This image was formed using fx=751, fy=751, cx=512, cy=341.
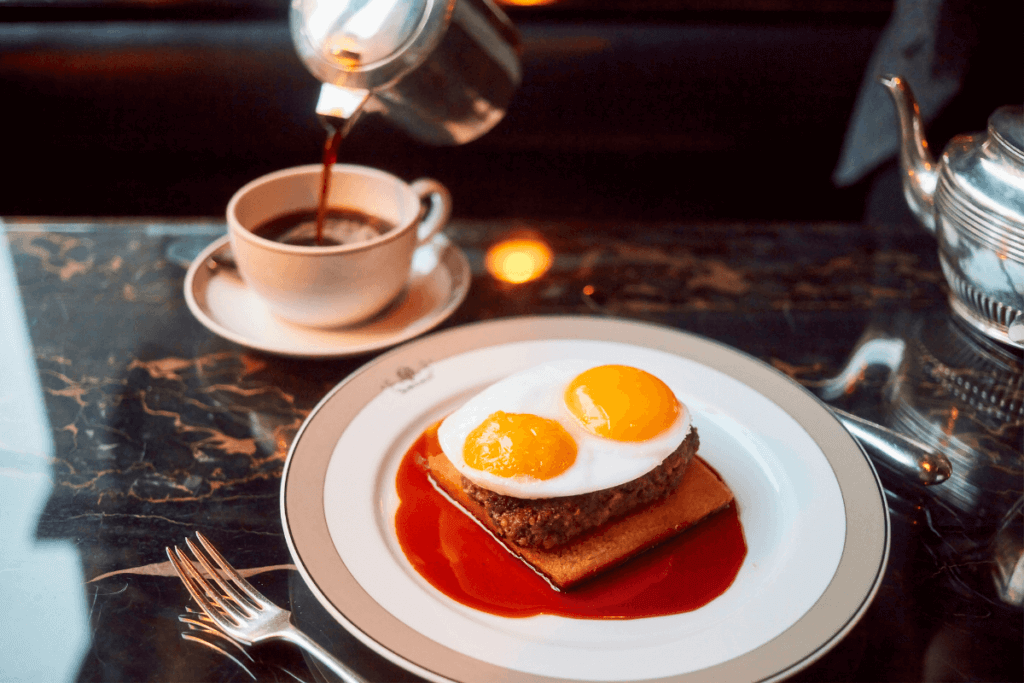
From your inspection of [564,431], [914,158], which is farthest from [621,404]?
[914,158]

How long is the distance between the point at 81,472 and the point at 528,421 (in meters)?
0.66

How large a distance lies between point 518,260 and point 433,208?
0.72ft

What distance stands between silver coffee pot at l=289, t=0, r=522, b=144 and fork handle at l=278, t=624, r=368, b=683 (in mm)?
794

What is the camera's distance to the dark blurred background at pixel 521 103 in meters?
2.60

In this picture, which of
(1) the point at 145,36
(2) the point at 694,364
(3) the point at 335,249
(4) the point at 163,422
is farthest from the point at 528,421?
(1) the point at 145,36

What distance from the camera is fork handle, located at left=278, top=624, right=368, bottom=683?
832 mm

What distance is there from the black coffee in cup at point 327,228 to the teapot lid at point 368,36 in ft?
1.02

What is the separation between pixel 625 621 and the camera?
34.5 inches

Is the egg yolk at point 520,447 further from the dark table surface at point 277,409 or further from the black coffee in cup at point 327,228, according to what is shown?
the black coffee in cup at point 327,228

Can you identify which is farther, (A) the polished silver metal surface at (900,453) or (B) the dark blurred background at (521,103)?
(B) the dark blurred background at (521,103)

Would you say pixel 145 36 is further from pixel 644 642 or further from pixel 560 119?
pixel 644 642

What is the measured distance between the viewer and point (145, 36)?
260 cm

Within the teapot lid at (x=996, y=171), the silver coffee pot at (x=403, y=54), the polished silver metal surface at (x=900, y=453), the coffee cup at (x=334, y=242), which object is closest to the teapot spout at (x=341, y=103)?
the silver coffee pot at (x=403, y=54)

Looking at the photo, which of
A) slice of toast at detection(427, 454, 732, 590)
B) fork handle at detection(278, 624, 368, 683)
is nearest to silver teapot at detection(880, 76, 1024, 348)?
slice of toast at detection(427, 454, 732, 590)
